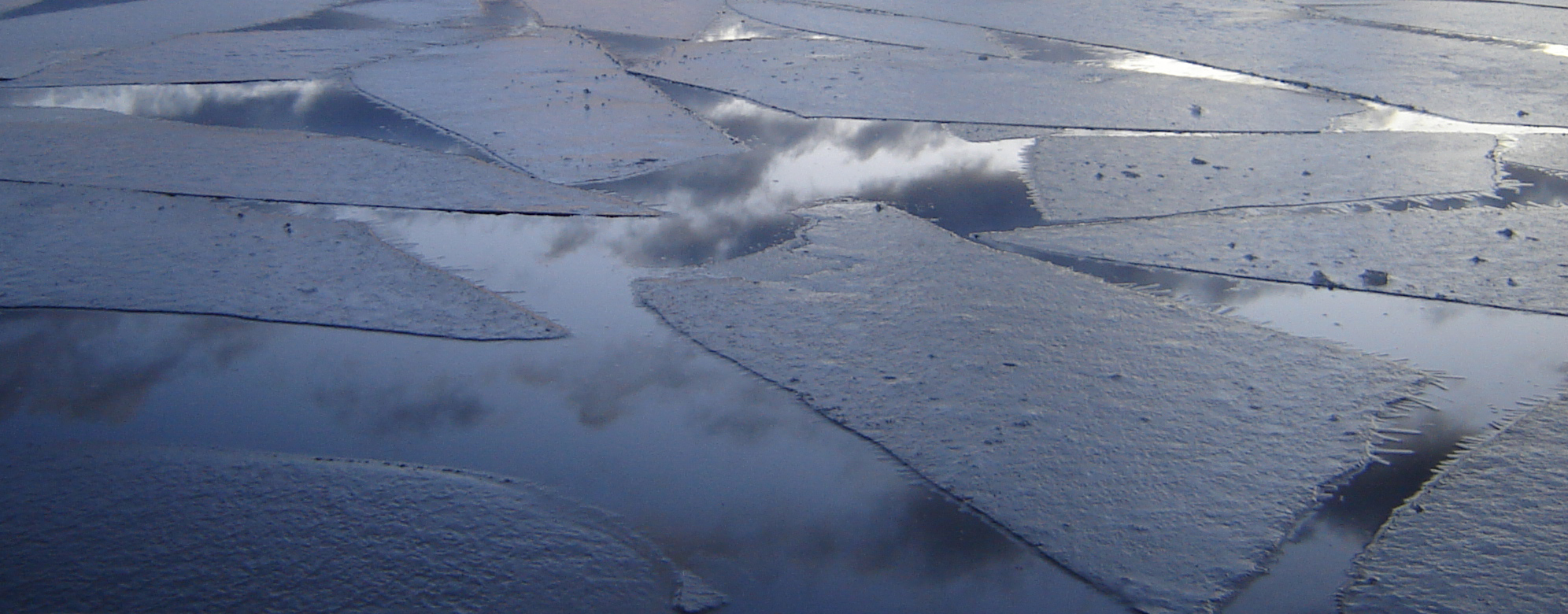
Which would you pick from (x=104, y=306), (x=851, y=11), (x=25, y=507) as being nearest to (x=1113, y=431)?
(x=25, y=507)

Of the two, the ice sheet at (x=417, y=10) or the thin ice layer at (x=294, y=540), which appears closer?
the thin ice layer at (x=294, y=540)

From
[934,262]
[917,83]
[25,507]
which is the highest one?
[917,83]

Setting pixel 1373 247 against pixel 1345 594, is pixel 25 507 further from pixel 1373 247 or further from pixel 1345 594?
pixel 1373 247

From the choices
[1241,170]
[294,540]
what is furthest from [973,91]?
[294,540]

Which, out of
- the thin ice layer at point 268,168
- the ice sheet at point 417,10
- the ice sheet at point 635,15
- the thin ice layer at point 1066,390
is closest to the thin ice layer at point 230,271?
the thin ice layer at point 268,168

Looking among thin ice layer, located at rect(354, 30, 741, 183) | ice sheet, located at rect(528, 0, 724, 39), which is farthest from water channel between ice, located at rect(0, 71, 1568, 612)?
ice sheet, located at rect(528, 0, 724, 39)

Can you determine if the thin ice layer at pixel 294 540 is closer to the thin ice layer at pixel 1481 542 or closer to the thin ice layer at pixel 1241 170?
the thin ice layer at pixel 1481 542
